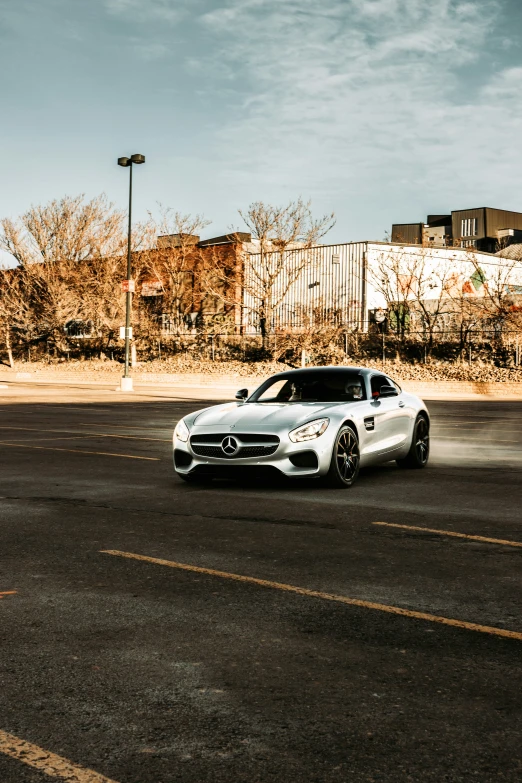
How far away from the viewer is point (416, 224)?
339ft

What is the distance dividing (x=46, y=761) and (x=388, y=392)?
367 inches

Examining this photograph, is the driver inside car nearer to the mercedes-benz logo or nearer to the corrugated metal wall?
the mercedes-benz logo

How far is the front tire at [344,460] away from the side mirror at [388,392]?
127 centimetres

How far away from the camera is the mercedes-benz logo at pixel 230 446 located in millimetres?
10594

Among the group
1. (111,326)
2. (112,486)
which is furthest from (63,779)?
(111,326)

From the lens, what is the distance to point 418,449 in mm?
13062

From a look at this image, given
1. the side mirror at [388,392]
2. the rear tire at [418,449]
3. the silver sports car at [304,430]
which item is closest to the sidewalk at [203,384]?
the rear tire at [418,449]

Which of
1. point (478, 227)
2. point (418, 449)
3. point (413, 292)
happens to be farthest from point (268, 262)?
point (478, 227)

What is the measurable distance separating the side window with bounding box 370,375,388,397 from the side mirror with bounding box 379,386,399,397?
62 mm

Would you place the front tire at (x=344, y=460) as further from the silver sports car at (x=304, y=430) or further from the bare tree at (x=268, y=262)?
the bare tree at (x=268, y=262)

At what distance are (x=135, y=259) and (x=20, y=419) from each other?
33592 mm

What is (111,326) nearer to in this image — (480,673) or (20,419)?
(20,419)

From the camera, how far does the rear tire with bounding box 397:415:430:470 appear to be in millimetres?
12922

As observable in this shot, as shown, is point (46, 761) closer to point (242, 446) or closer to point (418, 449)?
point (242, 446)
